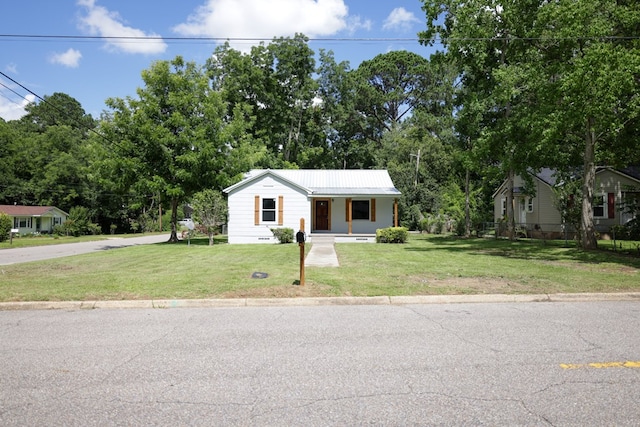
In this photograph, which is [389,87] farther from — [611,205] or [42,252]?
[42,252]

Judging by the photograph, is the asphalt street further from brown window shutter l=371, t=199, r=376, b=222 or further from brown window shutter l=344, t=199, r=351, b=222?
brown window shutter l=371, t=199, r=376, b=222

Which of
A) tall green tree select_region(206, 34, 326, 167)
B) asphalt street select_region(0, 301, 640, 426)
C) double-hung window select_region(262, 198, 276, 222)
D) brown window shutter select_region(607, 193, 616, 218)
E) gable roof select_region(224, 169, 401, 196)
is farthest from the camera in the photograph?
tall green tree select_region(206, 34, 326, 167)

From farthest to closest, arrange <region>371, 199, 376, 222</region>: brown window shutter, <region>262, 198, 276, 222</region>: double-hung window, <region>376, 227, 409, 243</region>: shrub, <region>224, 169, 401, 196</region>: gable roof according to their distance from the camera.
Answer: <region>371, 199, 376, 222</region>: brown window shutter → <region>224, 169, 401, 196</region>: gable roof → <region>262, 198, 276, 222</region>: double-hung window → <region>376, 227, 409, 243</region>: shrub

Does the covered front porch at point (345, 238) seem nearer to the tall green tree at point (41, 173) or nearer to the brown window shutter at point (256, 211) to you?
the brown window shutter at point (256, 211)

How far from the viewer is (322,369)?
4.70m

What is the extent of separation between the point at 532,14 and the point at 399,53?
3971 centimetres

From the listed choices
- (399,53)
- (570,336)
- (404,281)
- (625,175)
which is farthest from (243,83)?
(570,336)

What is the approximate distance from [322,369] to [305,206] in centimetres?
2119

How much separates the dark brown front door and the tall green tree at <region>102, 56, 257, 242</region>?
17.5 ft

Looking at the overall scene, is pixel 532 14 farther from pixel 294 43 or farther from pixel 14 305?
pixel 294 43

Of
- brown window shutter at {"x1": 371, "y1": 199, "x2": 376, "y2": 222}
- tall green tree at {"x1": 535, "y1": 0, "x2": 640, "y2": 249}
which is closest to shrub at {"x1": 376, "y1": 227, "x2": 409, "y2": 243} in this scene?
brown window shutter at {"x1": 371, "y1": 199, "x2": 376, "y2": 222}

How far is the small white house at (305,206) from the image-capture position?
84.4 ft

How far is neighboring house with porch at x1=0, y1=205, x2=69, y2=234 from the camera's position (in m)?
47.9

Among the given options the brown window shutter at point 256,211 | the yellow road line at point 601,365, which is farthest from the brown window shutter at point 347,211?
the yellow road line at point 601,365
